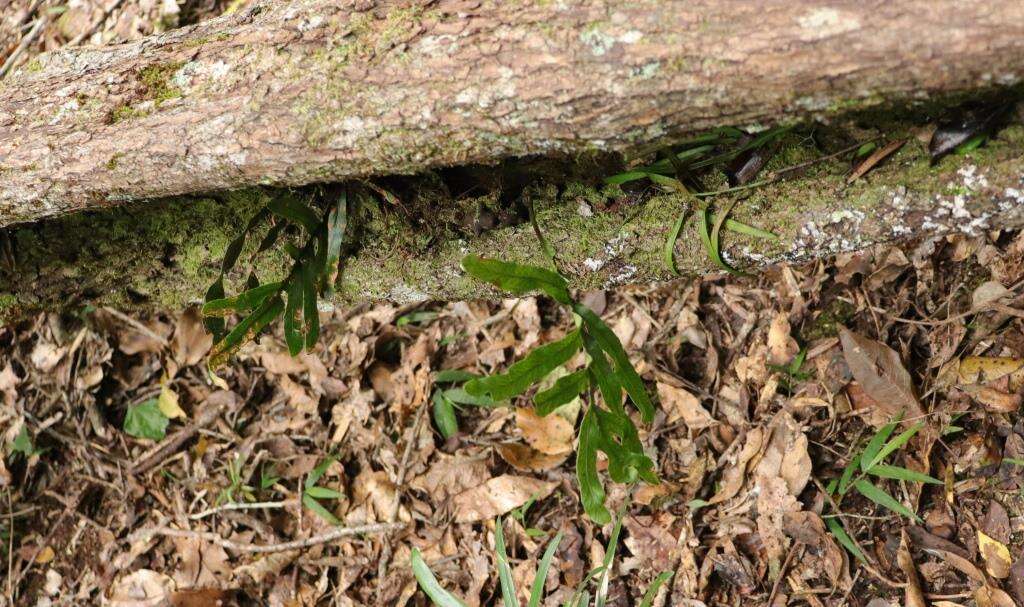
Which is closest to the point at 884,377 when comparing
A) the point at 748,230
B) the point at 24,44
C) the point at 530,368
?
the point at 748,230

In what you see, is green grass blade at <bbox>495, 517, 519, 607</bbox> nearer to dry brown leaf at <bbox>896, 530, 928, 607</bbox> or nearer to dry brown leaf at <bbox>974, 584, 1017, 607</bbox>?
dry brown leaf at <bbox>896, 530, 928, 607</bbox>

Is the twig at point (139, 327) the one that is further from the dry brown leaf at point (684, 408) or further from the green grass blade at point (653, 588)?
the green grass blade at point (653, 588)

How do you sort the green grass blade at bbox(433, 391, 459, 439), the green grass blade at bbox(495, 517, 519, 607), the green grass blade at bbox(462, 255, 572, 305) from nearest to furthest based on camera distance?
the green grass blade at bbox(462, 255, 572, 305)
the green grass blade at bbox(495, 517, 519, 607)
the green grass blade at bbox(433, 391, 459, 439)

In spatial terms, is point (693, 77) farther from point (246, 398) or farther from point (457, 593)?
point (246, 398)

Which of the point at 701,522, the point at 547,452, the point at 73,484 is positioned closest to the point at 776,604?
the point at 701,522

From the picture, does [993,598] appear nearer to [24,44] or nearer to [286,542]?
[286,542]

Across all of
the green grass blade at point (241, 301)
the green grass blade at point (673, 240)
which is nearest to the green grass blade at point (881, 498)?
the green grass blade at point (673, 240)

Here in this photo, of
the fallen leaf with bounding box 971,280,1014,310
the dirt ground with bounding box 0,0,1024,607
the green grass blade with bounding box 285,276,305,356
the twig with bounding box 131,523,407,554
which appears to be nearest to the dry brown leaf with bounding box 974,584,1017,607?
the dirt ground with bounding box 0,0,1024,607
